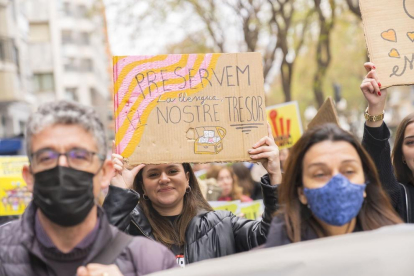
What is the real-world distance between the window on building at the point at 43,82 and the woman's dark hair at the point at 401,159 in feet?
155

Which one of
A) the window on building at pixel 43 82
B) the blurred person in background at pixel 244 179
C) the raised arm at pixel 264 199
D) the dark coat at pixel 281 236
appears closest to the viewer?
the dark coat at pixel 281 236

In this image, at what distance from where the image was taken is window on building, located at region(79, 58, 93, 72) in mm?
55500

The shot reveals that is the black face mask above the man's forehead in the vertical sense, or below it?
below

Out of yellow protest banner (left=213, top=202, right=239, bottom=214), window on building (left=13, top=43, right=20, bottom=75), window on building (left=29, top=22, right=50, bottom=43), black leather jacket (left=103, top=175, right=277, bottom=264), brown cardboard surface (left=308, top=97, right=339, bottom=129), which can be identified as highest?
window on building (left=29, top=22, right=50, bottom=43)

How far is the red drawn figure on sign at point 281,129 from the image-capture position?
7457mm

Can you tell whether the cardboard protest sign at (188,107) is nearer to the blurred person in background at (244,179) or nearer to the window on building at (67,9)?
the blurred person in background at (244,179)

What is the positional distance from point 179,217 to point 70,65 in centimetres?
5218

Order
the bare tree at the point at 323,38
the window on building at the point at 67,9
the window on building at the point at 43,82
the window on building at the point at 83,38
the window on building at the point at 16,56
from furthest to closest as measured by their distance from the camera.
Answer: the window on building at the point at 83,38 → the window on building at the point at 67,9 → the window on building at the point at 43,82 → the window on building at the point at 16,56 → the bare tree at the point at 323,38

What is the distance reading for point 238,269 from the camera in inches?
94.7

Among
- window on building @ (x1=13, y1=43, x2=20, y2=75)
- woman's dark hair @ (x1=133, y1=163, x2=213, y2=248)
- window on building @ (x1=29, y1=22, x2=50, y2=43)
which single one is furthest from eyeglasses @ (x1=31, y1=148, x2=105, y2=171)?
window on building @ (x1=29, y1=22, x2=50, y2=43)

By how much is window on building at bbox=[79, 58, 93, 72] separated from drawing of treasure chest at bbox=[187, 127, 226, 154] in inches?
2080

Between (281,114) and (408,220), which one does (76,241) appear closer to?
(408,220)

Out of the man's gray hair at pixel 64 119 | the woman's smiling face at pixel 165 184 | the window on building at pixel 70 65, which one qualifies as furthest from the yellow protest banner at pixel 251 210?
the window on building at pixel 70 65

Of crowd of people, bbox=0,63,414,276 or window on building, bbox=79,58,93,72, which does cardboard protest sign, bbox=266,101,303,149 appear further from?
window on building, bbox=79,58,93,72
